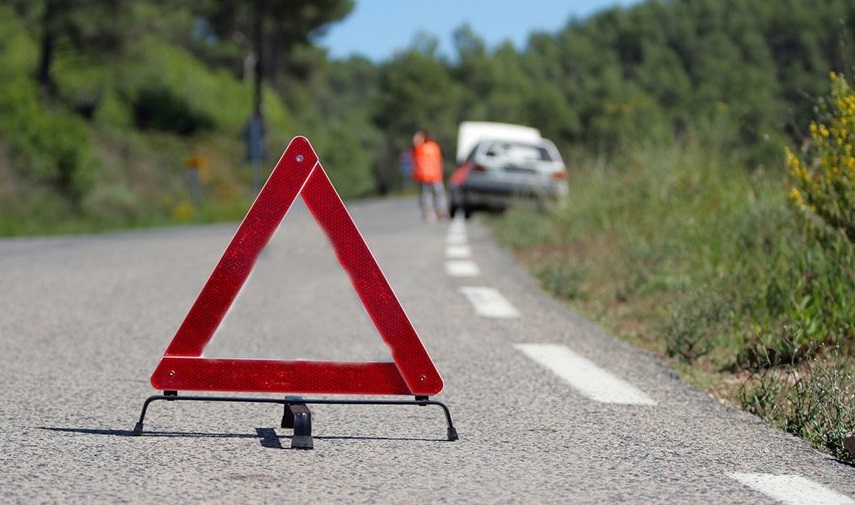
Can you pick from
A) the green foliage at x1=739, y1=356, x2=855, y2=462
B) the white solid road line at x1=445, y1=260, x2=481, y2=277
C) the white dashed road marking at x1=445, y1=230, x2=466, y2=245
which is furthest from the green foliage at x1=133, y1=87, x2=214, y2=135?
the green foliage at x1=739, y1=356, x2=855, y2=462

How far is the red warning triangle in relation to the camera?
503cm

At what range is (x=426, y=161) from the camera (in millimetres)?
27406

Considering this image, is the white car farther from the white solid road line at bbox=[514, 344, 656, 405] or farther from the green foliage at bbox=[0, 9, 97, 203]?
the white solid road line at bbox=[514, 344, 656, 405]

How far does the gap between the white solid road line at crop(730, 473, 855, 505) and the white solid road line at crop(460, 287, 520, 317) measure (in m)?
5.15

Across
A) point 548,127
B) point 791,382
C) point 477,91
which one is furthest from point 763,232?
point 477,91

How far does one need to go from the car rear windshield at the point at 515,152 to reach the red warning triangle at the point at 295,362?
20830 mm

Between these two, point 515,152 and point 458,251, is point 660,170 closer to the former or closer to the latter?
point 458,251

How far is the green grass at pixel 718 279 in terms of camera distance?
5961mm

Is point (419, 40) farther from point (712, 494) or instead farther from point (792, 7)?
point (712, 494)

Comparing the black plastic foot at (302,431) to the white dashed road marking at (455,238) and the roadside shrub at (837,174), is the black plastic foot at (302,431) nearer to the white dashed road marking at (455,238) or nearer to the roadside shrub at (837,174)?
the roadside shrub at (837,174)

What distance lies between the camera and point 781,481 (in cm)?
438

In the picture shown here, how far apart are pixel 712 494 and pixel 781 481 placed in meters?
0.30

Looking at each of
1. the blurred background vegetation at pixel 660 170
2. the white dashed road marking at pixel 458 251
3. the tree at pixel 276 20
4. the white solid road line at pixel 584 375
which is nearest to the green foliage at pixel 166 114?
the blurred background vegetation at pixel 660 170

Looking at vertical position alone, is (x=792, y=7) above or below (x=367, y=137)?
above
